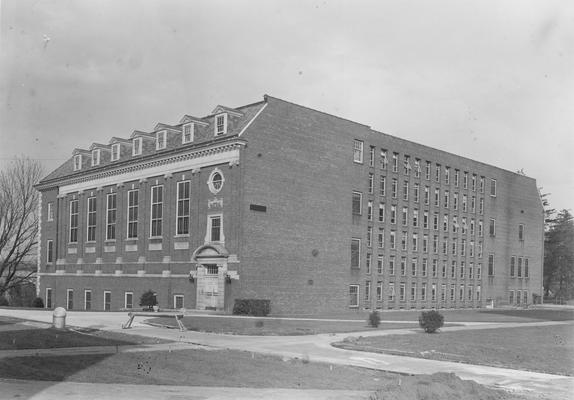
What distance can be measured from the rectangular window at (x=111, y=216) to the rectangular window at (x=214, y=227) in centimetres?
1291

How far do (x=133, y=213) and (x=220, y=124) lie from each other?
39.2 feet

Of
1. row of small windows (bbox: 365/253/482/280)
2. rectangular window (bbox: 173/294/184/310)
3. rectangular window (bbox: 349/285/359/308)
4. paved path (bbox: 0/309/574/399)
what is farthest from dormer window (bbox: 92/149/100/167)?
paved path (bbox: 0/309/574/399)

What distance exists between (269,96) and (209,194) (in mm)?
7638

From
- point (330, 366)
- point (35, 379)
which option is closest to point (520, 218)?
point (330, 366)

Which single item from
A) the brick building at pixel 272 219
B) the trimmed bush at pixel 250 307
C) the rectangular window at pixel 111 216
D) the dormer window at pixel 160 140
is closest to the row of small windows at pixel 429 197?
the brick building at pixel 272 219

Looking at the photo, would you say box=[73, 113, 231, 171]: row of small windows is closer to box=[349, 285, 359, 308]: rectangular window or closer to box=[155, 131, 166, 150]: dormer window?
box=[155, 131, 166, 150]: dormer window

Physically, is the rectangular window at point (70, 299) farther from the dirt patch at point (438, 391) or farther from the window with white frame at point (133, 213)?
the dirt patch at point (438, 391)

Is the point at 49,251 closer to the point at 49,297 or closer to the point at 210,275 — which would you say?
the point at 49,297

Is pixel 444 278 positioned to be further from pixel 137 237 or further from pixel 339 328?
pixel 339 328

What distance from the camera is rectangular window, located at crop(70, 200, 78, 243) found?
56.2 m

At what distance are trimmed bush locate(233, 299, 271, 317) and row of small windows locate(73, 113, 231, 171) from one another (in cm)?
1144

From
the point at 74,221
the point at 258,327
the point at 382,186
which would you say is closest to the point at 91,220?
the point at 74,221

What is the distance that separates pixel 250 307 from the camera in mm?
37531

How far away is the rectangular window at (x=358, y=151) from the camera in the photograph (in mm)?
49719
